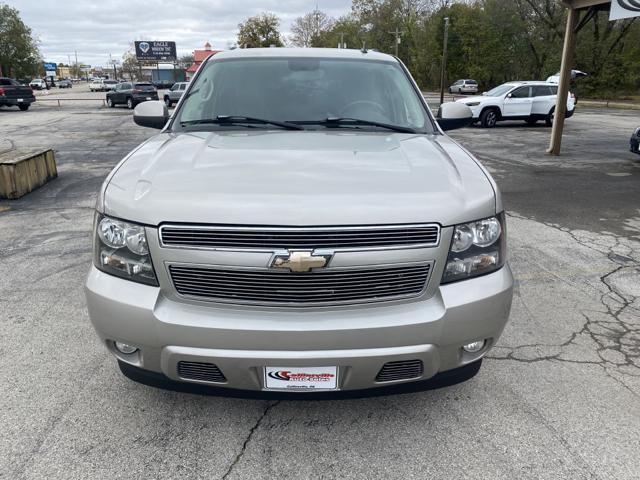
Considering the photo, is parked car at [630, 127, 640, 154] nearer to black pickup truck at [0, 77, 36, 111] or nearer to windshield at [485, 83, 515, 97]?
windshield at [485, 83, 515, 97]

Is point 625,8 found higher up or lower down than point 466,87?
higher up

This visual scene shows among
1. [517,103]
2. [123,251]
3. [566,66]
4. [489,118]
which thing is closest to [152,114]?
[123,251]

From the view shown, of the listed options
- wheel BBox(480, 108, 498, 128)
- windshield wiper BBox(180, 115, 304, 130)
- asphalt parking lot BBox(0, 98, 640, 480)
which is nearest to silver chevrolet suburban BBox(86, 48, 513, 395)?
asphalt parking lot BBox(0, 98, 640, 480)

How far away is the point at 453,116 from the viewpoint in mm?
3955

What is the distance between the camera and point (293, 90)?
3520mm

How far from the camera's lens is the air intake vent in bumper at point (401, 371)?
214 cm

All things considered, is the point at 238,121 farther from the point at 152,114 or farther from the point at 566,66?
the point at 566,66

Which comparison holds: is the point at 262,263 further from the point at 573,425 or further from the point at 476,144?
the point at 476,144

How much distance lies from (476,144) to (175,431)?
44.2ft

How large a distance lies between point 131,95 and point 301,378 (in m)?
31.9

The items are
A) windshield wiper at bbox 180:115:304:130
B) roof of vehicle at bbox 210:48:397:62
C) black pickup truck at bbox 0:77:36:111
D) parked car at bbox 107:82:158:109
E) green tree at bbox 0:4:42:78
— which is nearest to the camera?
windshield wiper at bbox 180:115:304:130

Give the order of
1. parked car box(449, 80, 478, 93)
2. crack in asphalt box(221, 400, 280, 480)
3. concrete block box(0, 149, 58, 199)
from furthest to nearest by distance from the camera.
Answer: parked car box(449, 80, 478, 93) < concrete block box(0, 149, 58, 199) < crack in asphalt box(221, 400, 280, 480)

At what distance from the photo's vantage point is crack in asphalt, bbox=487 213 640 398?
314 cm

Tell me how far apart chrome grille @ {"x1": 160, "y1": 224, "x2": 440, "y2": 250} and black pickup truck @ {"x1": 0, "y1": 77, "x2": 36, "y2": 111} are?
30045mm
